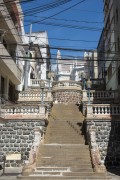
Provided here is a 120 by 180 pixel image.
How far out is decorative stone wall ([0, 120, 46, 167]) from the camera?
74.1 ft

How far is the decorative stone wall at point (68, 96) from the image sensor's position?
120 ft

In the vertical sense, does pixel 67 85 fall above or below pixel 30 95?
above

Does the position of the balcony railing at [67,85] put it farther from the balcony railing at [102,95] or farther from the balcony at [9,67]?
the balcony at [9,67]

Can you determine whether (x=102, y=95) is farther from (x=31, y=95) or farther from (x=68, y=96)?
(x=31, y=95)

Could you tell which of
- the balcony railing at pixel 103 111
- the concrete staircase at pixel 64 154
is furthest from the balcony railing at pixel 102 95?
the balcony railing at pixel 103 111

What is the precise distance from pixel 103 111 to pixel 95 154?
5422 mm

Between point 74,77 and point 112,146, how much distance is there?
161 ft

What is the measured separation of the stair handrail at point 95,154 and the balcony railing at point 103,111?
6.52 feet

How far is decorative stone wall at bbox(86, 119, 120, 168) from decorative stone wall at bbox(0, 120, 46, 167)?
150 inches

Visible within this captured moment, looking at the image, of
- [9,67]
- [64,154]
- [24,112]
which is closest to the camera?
[64,154]

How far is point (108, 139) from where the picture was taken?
2264 centimetres

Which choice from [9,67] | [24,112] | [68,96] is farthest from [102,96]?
[24,112]

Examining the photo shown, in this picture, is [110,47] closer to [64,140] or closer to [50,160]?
[64,140]

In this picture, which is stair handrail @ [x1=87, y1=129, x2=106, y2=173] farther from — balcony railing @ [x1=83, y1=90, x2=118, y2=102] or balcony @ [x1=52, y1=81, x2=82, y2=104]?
balcony @ [x1=52, y1=81, x2=82, y2=104]
